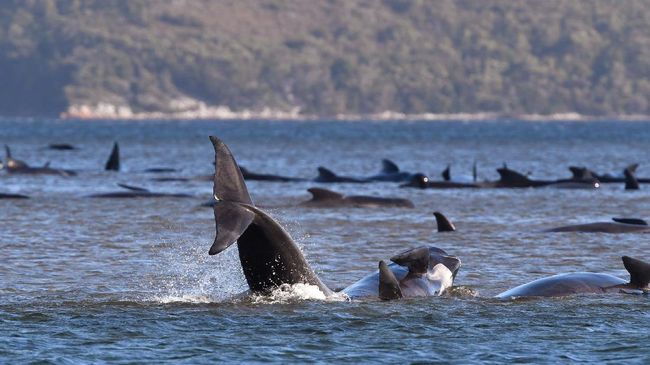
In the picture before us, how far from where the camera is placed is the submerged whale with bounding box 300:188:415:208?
35.8 m

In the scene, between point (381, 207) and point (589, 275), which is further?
point (381, 207)

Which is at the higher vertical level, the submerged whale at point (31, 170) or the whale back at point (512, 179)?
the whale back at point (512, 179)

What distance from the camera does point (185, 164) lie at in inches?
2879

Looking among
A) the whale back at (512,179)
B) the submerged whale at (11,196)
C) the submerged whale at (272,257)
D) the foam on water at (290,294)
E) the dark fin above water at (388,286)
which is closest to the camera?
the submerged whale at (272,257)

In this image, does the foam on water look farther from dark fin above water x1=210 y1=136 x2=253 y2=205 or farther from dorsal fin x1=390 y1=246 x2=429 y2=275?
dark fin above water x1=210 y1=136 x2=253 y2=205

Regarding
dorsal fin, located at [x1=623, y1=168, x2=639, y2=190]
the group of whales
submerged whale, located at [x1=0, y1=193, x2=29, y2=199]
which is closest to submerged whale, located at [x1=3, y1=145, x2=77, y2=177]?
Answer: submerged whale, located at [x1=0, y1=193, x2=29, y2=199]

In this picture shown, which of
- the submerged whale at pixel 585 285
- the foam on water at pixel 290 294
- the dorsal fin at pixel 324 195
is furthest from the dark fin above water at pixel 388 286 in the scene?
the dorsal fin at pixel 324 195

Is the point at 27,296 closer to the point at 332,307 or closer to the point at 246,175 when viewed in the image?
the point at 332,307

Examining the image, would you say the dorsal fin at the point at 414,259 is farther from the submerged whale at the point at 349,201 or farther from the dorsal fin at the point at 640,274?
the submerged whale at the point at 349,201

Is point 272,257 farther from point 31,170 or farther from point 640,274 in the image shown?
point 31,170

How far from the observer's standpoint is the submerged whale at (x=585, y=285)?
1919 centimetres

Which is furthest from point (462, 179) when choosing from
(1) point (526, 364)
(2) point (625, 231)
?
(1) point (526, 364)

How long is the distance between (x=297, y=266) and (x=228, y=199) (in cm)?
139

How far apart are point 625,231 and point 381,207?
28.1ft
